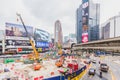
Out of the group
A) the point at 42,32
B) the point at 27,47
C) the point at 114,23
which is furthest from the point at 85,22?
the point at 114,23

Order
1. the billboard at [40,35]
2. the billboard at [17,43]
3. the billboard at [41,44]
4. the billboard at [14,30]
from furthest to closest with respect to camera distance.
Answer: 1. the billboard at [41,44]
2. the billboard at [40,35]
3. the billboard at [17,43]
4. the billboard at [14,30]

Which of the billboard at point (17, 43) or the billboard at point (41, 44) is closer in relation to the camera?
the billboard at point (17, 43)

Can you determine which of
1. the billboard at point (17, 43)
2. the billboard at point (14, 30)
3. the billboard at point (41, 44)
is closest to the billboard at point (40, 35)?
the billboard at point (41, 44)

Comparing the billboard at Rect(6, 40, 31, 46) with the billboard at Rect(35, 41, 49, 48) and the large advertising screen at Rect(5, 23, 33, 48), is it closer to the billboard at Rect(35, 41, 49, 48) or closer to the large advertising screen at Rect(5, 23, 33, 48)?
the large advertising screen at Rect(5, 23, 33, 48)

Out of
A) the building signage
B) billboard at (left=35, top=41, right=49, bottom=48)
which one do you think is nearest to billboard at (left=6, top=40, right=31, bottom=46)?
the building signage

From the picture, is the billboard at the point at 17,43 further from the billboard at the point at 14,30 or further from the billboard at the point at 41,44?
the billboard at the point at 41,44

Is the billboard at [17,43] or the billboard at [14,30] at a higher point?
the billboard at [14,30]

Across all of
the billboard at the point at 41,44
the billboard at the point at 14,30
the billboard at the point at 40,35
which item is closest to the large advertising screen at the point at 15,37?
the billboard at the point at 14,30

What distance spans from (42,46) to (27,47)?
1464 centimetres

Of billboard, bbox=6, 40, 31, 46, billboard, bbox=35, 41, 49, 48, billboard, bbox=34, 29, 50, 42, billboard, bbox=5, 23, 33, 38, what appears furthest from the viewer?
billboard, bbox=35, 41, 49, 48

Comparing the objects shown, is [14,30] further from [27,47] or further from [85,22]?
[85,22]

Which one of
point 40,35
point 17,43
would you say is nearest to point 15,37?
point 17,43

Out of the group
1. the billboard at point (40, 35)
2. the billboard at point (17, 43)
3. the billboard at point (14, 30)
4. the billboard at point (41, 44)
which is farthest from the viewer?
the billboard at point (41, 44)

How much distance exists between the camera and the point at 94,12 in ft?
470
